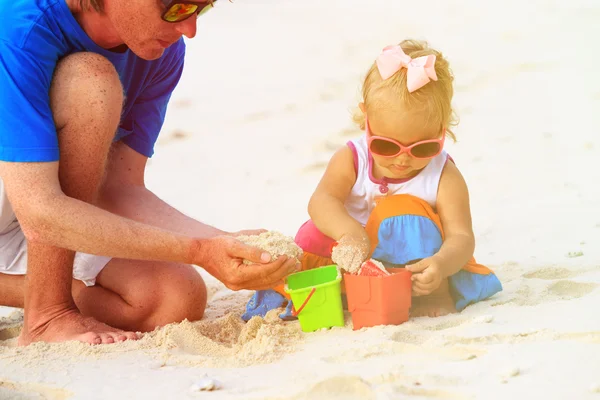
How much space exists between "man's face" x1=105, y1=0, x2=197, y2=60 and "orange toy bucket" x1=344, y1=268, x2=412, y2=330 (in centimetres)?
102

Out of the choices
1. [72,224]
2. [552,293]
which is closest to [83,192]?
[72,224]

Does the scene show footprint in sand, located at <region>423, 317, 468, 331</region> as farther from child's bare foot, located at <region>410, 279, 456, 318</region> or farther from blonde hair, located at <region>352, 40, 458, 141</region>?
blonde hair, located at <region>352, 40, 458, 141</region>

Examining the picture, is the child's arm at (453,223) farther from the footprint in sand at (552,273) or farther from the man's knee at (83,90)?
the man's knee at (83,90)

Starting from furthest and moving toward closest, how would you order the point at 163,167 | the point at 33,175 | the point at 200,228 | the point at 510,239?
the point at 163,167 → the point at 510,239 → the point at 200,228 → the point at 33,175

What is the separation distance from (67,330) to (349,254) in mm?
1014

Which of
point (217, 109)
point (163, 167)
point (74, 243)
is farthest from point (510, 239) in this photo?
point (217, 109)

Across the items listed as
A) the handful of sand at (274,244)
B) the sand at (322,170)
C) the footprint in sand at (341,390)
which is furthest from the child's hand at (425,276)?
the footprint in sand at (341,390)

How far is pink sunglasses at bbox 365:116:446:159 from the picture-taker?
3.13 m

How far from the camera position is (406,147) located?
3.13 m

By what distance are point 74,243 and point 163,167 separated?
297 centimetres

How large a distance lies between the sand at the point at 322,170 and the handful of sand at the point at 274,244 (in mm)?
282

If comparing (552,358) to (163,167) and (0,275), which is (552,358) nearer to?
(0,275)

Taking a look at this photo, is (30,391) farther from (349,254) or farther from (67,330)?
(349,254)

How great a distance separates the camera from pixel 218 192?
204 inches
